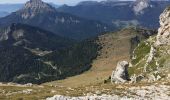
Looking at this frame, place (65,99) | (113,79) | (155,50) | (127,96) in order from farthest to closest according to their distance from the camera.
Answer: (155,50) < (113,79) < (127,96) < (65,99)

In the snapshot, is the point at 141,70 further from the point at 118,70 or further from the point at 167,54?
the point at 118,70

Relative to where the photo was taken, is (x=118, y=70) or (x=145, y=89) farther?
(x=118, y=70)

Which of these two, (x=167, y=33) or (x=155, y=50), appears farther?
(x=167, y=33)

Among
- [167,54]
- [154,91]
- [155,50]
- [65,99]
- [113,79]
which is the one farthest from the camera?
[155,50]

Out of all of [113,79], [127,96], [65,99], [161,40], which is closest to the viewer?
[65,99]

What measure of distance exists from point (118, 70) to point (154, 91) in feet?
A: 262

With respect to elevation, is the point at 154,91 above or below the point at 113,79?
above

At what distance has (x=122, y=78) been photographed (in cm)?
13275

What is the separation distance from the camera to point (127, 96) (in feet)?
158

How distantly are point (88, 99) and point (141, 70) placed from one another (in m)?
119

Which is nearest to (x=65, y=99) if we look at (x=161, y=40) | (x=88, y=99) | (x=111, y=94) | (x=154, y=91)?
(x=88, y=99)

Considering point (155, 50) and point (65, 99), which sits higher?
point (65, 99)

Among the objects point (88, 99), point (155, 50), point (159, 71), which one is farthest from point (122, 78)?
point (88, 99)

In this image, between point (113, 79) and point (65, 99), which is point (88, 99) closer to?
point (65, 99)
